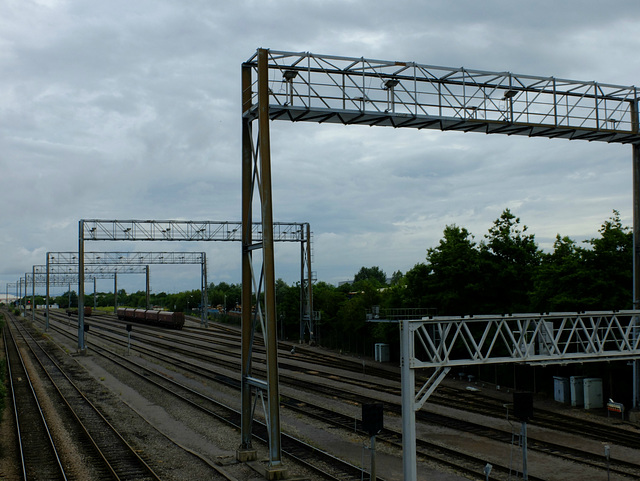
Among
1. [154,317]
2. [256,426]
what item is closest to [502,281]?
[256,426]

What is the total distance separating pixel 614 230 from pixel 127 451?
2527 cm

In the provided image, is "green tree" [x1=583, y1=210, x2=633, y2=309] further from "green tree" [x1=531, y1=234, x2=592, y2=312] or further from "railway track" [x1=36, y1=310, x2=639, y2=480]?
"railway track" [x1=36, y1=310, x2=639, y2=480]

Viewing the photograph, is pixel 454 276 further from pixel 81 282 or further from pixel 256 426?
pixel 81 282

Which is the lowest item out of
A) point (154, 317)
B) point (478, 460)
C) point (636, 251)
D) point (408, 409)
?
point (154, 317)

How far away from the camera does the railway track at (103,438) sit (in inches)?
656

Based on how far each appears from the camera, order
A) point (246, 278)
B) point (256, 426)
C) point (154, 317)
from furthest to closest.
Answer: point (154, 317), point (256, 426), point (246, 278)

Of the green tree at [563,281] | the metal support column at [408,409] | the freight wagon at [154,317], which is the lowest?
the freight wagon at [154,317]

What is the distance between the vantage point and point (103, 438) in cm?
2073

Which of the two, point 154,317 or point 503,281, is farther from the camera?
point 154,317

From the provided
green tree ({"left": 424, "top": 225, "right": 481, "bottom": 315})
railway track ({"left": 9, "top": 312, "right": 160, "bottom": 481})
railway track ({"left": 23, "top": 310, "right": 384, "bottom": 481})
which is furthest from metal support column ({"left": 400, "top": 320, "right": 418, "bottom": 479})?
green tree ({"left": 424, "top": 225, "right": 481, "bottom": 315})

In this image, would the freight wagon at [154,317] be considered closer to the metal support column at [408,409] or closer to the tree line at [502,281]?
the tree line at [502,281]

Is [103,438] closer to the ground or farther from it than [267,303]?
closer to the ground

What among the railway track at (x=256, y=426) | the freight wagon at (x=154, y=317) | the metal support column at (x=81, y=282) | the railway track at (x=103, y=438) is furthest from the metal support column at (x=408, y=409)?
the freight wagon at (x=154, y=317)

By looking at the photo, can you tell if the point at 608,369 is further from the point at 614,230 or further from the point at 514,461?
the point at 514,461
